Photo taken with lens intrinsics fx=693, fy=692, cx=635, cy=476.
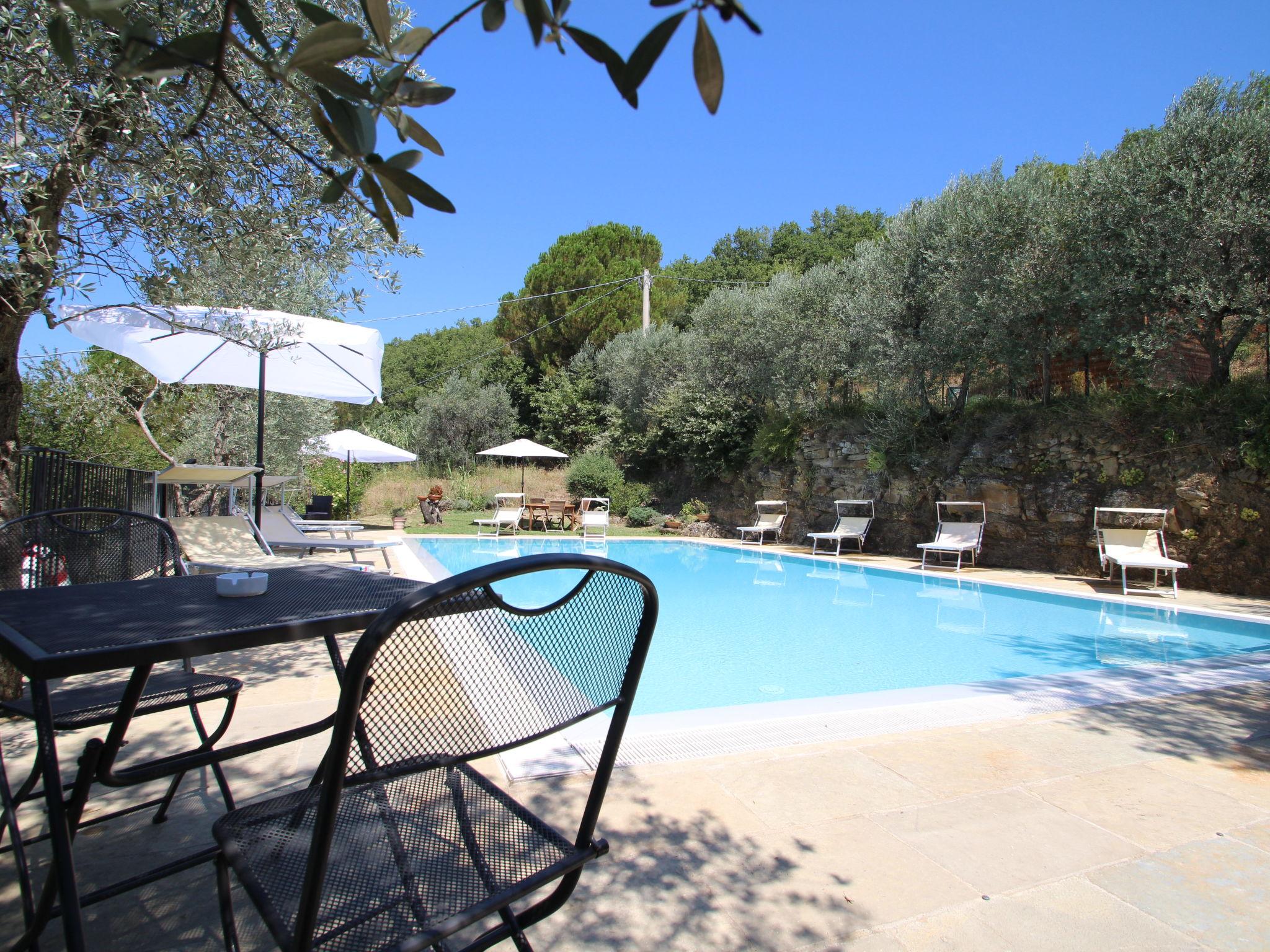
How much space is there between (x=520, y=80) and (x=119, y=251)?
11.1ft

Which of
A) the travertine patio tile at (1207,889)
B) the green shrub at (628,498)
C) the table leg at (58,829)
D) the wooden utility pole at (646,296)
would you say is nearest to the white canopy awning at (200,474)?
the table leg at (58,829)

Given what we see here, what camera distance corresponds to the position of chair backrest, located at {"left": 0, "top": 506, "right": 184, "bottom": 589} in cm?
235

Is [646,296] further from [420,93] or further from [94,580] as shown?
[420,93]

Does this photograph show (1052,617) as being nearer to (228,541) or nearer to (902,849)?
(902,849)

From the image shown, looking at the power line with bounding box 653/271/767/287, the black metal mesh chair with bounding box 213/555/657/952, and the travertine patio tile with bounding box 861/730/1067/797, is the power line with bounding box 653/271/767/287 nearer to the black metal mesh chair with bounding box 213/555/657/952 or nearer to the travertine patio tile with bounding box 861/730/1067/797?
the travertine patio tile with bounding box 861/730/1067/797

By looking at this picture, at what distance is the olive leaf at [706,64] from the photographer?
0.86m

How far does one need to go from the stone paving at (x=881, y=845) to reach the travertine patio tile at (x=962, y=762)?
1cm

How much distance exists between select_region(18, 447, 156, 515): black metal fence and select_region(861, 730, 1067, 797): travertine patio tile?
391 cm

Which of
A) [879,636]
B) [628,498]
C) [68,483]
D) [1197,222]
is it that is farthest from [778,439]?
[68,483]

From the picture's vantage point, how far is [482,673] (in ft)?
3.51

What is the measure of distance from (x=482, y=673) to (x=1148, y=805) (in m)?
2.57

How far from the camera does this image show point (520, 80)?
5.72m

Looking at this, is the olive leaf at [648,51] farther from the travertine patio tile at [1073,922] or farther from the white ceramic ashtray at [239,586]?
the travertine patio tile at [1073,922]

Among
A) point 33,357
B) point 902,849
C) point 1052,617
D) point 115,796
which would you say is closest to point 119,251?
point 115,796
